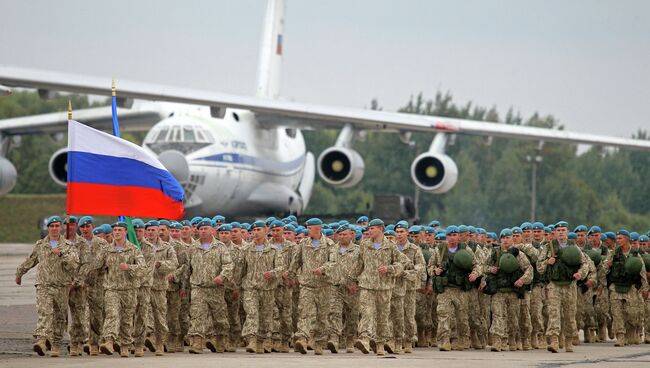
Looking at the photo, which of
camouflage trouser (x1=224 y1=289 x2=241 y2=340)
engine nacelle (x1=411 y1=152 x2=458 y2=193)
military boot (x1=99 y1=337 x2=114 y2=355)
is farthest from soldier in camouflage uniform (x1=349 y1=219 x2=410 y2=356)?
engine nacelle (x1=411 y1=152 x2=458 y2=193)

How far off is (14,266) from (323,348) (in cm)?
1343

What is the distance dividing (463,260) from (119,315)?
11.8 ft

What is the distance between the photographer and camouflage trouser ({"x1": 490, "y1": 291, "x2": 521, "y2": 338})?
14242 millimetres

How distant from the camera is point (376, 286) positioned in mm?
13109

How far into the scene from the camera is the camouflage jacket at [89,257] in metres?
12.9

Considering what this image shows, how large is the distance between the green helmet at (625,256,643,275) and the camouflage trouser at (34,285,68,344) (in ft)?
20.9

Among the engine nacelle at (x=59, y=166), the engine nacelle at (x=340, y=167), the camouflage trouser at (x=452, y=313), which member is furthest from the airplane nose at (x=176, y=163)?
the camouflage trouser at (x=452, y=313)

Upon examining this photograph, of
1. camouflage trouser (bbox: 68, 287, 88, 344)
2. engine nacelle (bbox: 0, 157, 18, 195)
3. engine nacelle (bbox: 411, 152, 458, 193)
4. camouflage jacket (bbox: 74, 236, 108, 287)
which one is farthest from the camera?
engine nacelle (bbox: 411, 152, 458, 193)

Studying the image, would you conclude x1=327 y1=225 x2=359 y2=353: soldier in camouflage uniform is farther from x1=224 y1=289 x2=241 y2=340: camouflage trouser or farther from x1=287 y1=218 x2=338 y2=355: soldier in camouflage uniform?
x1=224 y1=289 x2=241 y2=340: camouflage trouser

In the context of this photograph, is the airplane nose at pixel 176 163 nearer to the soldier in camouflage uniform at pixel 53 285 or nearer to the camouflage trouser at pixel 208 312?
the camouflage trouser at pixel 208 312

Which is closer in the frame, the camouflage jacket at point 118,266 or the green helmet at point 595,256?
the camouflage jacket at point 118,266

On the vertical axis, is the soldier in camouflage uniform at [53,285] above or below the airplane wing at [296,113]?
below

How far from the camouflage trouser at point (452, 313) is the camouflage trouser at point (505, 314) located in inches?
11.8

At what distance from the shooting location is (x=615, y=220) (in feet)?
158
